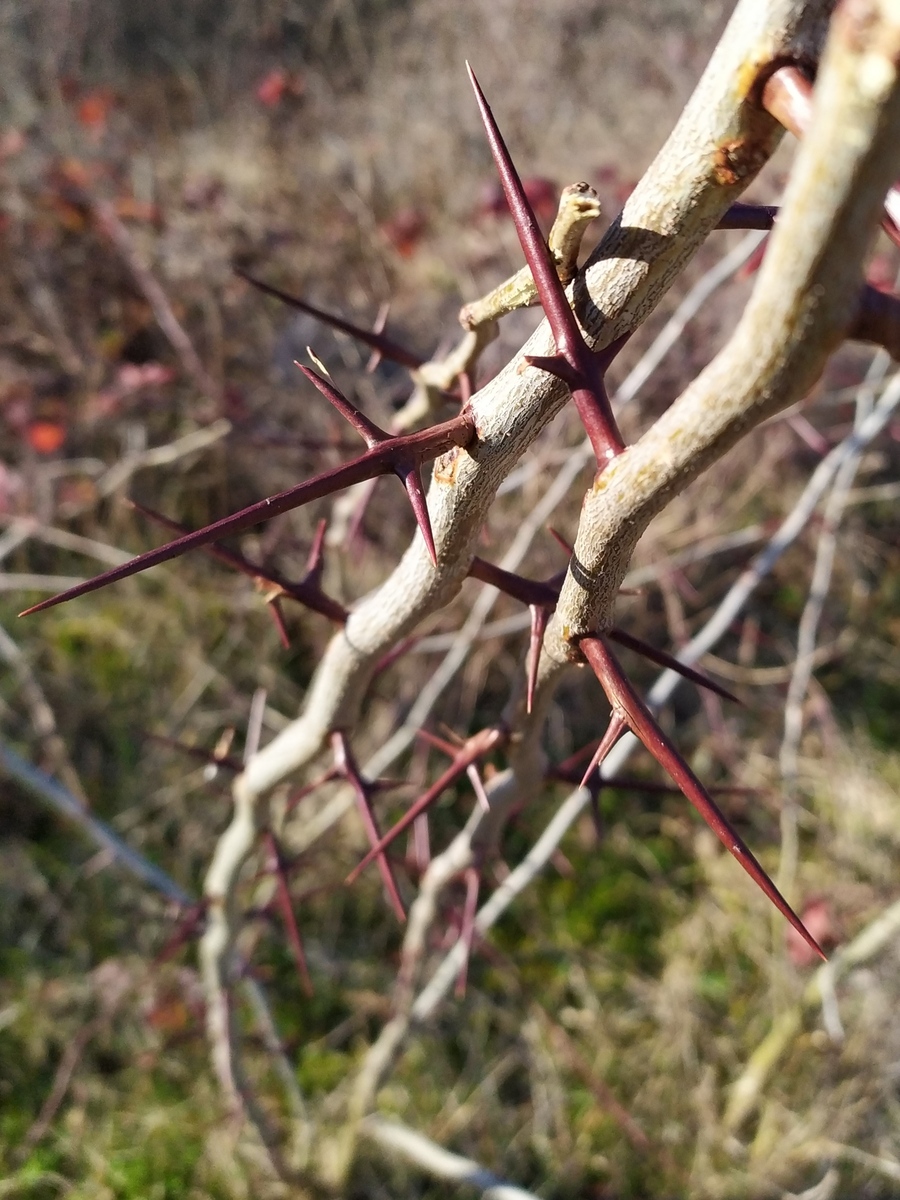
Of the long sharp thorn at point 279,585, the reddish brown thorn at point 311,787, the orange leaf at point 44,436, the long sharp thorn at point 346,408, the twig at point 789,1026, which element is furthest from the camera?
the orange leaf at point 44,436

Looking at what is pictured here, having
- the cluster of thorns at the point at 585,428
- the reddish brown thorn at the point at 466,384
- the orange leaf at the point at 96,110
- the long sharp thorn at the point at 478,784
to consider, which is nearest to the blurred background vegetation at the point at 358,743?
the orange leaf at the point at 96,110

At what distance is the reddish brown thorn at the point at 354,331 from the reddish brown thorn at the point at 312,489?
0.30 m

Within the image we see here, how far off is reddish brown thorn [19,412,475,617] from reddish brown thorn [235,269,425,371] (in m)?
0.30

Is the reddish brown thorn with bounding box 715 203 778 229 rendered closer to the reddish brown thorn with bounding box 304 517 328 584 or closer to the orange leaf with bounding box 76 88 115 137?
the reddish brown thorn with bounding box 304 517 328 584

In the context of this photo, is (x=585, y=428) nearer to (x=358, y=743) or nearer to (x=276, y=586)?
(x=276, y=586)

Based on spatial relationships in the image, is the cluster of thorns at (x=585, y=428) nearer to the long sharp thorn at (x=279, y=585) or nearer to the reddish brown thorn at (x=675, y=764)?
the reddish brown thorn at (x=675, y=764)

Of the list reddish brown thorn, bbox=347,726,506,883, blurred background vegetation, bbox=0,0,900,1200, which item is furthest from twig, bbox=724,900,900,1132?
reddish brown thorn, bbox=347,726,506,883

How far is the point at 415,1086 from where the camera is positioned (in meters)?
2.20

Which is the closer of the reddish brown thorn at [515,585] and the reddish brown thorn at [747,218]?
the reddish brown thorn at [747,218]

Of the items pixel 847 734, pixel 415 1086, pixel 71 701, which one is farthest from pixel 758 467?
pixel 71 701

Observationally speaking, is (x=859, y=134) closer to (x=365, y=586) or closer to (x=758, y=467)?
(x=365, y=586)

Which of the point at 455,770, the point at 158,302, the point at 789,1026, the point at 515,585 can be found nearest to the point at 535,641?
the point at 515,585

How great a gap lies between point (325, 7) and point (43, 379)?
12.5ft

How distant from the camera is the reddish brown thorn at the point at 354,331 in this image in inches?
32.8
